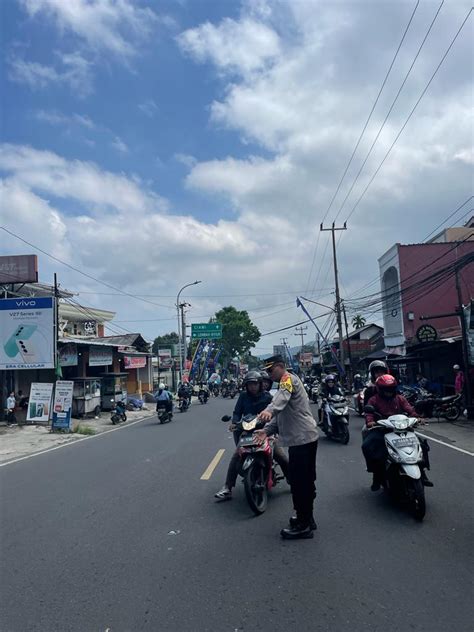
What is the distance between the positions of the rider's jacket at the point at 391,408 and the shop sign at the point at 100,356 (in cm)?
2184

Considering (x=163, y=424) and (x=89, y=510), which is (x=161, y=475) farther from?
(x=163, y=424)

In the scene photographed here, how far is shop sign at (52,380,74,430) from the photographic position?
744 inches

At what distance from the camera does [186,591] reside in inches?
157

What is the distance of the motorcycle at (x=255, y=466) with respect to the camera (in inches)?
237

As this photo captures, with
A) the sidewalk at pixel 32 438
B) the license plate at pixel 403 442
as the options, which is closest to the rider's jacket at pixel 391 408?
the license plate at pixel 403 442

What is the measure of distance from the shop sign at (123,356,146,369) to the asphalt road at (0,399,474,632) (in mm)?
25435

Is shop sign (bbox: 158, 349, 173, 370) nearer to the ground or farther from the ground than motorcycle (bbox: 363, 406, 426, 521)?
farther from the ground

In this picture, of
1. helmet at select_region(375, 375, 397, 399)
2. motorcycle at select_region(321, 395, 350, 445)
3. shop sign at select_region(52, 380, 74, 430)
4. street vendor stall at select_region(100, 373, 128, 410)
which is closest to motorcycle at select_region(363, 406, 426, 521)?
helmet at select_region(375, 375, 397, 399)

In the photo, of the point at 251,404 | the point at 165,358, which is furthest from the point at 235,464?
the point at 165,358

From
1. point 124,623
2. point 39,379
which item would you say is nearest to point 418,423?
point 124,623

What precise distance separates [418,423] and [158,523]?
3.26 m

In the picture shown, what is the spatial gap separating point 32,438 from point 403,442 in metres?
14.4

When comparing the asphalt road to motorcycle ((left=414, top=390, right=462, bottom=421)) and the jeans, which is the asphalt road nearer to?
the jeans

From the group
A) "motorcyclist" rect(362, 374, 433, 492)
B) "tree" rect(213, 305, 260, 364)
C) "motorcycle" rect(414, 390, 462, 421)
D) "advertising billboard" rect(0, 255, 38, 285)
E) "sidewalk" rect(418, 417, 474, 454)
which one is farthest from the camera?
"tree" rect(213, 305, 260, 364)
